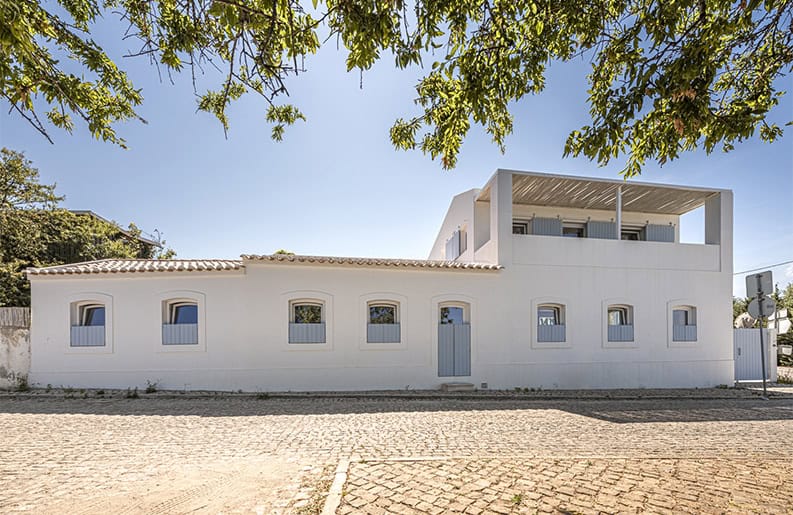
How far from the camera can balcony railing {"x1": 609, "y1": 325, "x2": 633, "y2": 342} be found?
11.4m

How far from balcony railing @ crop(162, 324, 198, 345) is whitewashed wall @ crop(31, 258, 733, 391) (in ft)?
0.60

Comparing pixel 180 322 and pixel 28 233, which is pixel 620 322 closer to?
pixel 180 322

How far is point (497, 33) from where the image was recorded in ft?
14.5

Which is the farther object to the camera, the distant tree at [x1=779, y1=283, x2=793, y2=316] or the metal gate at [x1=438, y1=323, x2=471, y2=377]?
the distant tree at [x1=779, y1=283, x2=793, y2=316]

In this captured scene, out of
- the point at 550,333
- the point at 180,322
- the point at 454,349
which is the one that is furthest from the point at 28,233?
the point at 550,333

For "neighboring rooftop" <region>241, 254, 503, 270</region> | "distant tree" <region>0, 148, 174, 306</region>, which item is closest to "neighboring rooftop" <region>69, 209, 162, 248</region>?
"distant tree" <region>0, 148, 174, 306</region>

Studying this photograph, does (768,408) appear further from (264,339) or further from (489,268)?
(264,339)

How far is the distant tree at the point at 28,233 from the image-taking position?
13719mm

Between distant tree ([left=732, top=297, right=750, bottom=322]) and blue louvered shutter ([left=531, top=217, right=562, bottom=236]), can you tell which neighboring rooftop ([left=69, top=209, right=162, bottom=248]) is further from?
distant tree ([left=732, top=297, right=750, bottom=322])

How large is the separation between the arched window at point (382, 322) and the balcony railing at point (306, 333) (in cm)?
128

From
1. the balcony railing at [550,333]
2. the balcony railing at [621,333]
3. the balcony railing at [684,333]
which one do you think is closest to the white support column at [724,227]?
the balcony railing at [684,333]

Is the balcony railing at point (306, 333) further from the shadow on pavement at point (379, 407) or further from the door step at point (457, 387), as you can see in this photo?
the door step at point (457, 387)

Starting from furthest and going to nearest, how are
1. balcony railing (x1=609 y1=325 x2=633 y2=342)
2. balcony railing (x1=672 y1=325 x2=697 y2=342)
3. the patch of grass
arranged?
1. balcony railing (x1=672 y1=325 x2=697 y2=342)
2. balcony railing (x1=609 y1=325 x2=633 y2=342)
3. the patch of grass

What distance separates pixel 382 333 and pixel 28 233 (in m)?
15.8
